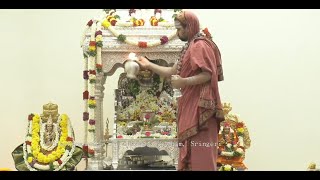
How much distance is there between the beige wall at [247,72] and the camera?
7.29m

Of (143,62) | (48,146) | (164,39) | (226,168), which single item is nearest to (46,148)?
(48,146)

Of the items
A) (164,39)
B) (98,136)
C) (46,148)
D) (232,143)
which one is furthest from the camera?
(232,143)

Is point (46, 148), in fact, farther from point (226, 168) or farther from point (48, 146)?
point (226, 168)

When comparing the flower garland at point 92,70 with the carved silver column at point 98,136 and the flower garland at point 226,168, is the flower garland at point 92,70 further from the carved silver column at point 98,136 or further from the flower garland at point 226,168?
the flower garland at point 226,168

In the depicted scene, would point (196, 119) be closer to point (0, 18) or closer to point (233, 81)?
point (233, 81)

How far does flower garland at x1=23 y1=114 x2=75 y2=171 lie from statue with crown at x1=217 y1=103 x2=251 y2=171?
71.0 inches

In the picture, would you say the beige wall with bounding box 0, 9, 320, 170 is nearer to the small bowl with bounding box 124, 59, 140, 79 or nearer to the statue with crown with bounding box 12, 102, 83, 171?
the statue with crown with bounding box 12, 102, 83, 171

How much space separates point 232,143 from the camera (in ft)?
19.8

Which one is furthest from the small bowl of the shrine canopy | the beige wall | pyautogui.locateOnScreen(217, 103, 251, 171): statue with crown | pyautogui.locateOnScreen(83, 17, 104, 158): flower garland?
the beige wall

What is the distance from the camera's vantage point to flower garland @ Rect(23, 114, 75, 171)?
558 cm

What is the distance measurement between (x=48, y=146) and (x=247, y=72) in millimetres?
3239

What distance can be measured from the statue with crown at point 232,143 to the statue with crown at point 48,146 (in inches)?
67.4

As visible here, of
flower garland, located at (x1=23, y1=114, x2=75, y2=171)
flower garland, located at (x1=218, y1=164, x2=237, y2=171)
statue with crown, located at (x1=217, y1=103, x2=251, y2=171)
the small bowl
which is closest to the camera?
the small bowl
